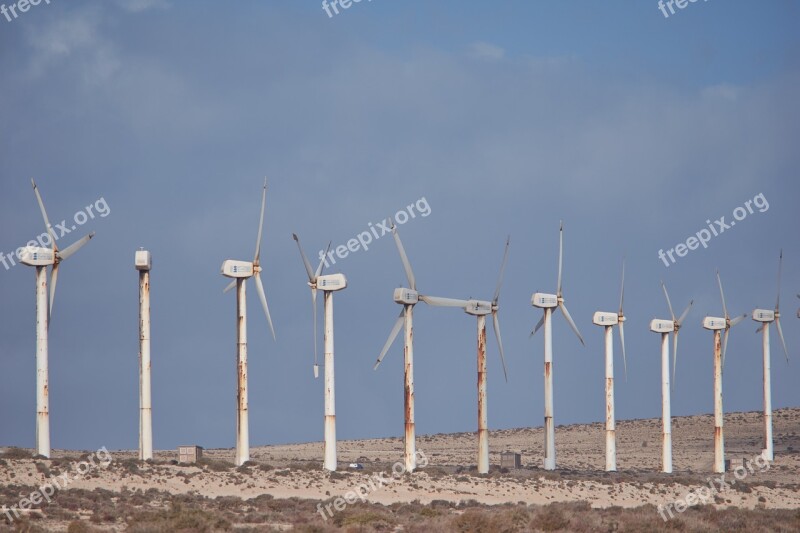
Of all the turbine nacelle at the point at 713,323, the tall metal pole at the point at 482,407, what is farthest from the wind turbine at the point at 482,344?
the turbine nacelle at the point at 713,323

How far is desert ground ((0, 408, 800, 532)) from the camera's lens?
203ft

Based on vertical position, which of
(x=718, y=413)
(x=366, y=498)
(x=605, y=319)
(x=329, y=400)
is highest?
(x=605, y=319)

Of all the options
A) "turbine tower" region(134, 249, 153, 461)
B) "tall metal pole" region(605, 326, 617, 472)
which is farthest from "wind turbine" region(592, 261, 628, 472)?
"turbine tower" region(134, 249, 153, 461)

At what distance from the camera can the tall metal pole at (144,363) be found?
8406 centimetres

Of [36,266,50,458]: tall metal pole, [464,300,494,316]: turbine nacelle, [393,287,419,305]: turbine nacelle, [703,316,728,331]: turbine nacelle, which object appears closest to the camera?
[36,266,50,458]: tall metal pole

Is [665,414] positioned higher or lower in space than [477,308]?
lower

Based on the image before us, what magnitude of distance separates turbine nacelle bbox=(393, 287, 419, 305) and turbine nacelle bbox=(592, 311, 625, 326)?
24742 mm

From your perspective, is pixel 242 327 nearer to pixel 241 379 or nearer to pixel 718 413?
pixel 241 379

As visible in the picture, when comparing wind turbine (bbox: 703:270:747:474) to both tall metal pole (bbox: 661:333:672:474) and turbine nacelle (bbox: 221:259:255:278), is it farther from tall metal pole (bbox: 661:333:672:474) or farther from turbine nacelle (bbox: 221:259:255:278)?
turbine nacelle (bbox: 221:259:255:278)

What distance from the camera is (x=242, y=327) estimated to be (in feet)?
282

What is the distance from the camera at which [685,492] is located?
9381cm

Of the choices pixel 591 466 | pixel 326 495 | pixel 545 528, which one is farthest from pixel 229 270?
pixel 591 466

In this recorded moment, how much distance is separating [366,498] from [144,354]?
627 inches

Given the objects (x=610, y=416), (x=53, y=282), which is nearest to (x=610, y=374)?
(x=610, y=416)
